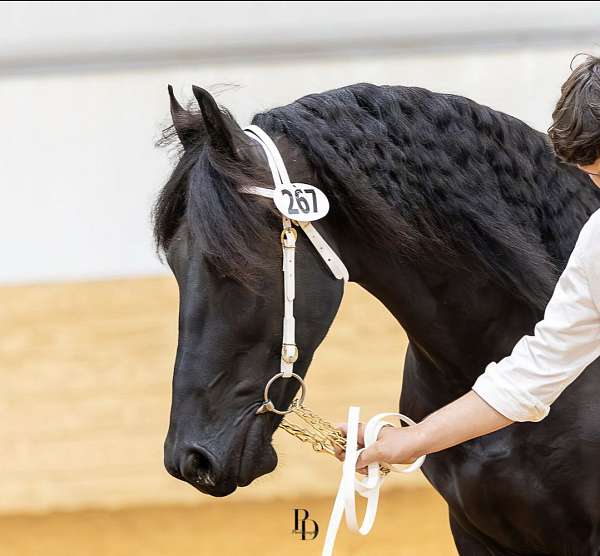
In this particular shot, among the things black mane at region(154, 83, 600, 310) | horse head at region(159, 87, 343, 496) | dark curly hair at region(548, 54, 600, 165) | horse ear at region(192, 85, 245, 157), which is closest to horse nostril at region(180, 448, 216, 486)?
horse head at region(159, 87, 343, 496)

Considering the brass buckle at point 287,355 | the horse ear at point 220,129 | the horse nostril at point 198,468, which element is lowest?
Result: the horse nostril at point 198,468

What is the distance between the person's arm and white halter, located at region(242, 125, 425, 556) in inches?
3.6

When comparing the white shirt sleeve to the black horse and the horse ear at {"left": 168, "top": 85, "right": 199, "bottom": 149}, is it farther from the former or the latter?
the horse ear at {"left": 168, "top": 85, "right": 199, "bottom": 149}

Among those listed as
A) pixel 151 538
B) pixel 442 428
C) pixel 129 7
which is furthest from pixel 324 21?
pixel 442 428

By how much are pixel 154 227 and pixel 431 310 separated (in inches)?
15.4

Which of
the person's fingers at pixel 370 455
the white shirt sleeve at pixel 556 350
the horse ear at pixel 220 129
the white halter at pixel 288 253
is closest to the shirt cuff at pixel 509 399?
the white shirt sleeve at pixel 556 350

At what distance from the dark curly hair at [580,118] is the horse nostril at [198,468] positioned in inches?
21.1

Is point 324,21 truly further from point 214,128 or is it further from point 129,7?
point 214,128

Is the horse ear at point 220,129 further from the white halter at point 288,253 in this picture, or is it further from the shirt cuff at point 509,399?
the shirt cuff at point 509,399

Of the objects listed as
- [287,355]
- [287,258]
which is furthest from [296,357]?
[287,258]

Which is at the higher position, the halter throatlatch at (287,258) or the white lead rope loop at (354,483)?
the halter throatlatch at (287,258)

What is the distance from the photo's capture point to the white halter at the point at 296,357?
1.19m

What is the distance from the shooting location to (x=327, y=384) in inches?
A: 130

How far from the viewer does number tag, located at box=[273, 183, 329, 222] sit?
1.24 m
